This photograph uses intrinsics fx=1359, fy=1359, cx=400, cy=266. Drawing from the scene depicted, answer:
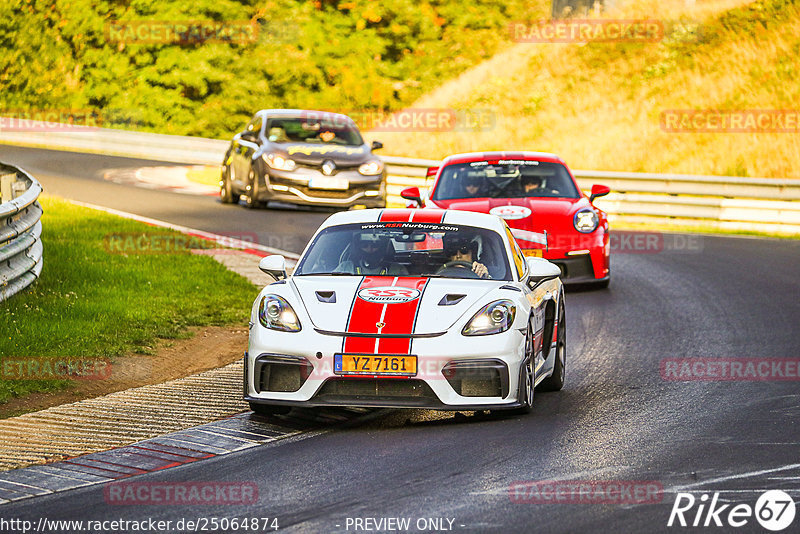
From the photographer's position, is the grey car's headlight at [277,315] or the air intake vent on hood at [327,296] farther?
the air intake vent on hood at [327,296]

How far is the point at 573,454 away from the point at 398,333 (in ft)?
4.44

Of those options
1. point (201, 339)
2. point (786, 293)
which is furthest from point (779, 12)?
point (201, 339)

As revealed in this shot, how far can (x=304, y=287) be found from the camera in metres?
9.00

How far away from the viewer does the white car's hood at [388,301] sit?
845cm

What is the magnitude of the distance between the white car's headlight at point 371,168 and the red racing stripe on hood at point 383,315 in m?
13.6

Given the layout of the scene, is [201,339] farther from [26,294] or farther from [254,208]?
[254,208]

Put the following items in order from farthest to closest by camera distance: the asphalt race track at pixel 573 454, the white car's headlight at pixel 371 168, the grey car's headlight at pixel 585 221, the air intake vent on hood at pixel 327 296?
the white car's headlight at pixel 371 168 < the grey car's headlight at pixel 585 221 < the air intake vent on hood at pixel 327 296 < the asphalt race track at pixel 573 454

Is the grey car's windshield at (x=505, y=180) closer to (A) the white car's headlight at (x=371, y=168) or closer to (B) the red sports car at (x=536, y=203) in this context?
(B) the red sports car at (x=536, y=203)

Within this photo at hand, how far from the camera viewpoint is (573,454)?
774cm

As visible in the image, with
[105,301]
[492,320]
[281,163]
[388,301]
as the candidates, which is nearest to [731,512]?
[492,320]

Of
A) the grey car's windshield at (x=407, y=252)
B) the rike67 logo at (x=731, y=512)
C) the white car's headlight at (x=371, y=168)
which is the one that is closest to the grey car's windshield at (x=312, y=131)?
the white car's headlight at (x=371, y=168)

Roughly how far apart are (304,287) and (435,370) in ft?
3.95

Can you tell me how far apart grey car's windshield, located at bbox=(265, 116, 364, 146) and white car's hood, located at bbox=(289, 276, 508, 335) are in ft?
46.7

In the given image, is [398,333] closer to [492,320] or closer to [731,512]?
[492,320]
